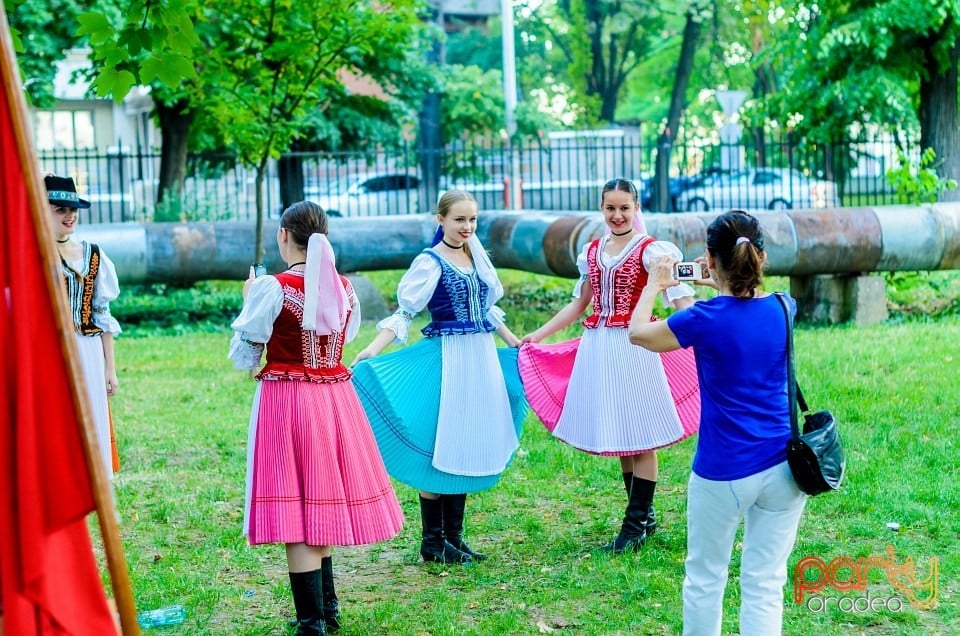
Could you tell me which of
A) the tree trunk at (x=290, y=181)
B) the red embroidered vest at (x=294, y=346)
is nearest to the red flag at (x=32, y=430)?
the red embroidered vest at (x=294, y=346)

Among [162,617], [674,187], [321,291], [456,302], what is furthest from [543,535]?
[674,187]

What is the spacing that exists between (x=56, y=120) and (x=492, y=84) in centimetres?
2165

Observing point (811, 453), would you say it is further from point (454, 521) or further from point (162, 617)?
point (162, 617)

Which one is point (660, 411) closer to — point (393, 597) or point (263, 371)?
point (393, 597)

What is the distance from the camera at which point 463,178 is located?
975 inches

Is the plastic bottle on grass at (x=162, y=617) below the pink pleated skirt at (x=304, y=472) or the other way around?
below

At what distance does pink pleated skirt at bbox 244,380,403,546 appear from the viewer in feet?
15.9

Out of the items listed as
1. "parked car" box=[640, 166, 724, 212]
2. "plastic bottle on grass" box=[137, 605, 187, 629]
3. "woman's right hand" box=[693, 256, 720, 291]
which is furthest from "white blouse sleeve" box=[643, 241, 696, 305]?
"parked car" box=[640, 166, 724, 212]

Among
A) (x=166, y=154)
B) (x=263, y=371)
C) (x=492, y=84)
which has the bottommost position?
(x=263, y=371)

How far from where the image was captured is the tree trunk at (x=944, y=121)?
17922 mm

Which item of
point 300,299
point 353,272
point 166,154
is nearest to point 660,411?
point 300,299

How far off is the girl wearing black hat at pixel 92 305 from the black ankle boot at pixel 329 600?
1366 mm

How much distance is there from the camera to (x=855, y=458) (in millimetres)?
7523

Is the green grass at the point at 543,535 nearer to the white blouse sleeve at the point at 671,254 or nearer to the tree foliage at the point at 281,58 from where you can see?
the white blouse sleeve at the point at 671,254
